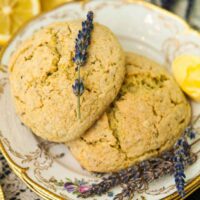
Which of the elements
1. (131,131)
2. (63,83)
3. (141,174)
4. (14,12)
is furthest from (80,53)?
(14,12)

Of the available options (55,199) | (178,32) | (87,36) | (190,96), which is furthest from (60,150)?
(178,32)

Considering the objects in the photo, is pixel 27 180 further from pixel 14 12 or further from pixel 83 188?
pixel 14 12

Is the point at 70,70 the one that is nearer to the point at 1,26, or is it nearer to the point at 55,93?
the point at 55,93

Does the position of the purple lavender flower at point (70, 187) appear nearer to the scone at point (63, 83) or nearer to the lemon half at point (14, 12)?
the scone at point (63, 83)

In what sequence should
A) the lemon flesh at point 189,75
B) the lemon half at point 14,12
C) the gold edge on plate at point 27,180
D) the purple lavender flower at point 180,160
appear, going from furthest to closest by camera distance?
the lemon half at point 14,12 → the lemon flesh at point 189,75 → the gold edge on plate at point 27,180 → the purple lavender flower at point 180,160

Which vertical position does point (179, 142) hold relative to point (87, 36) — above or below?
below

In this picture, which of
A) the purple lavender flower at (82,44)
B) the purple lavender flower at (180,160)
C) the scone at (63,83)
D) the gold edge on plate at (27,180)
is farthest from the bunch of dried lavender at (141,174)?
the purple lavender flower at (82,44)
